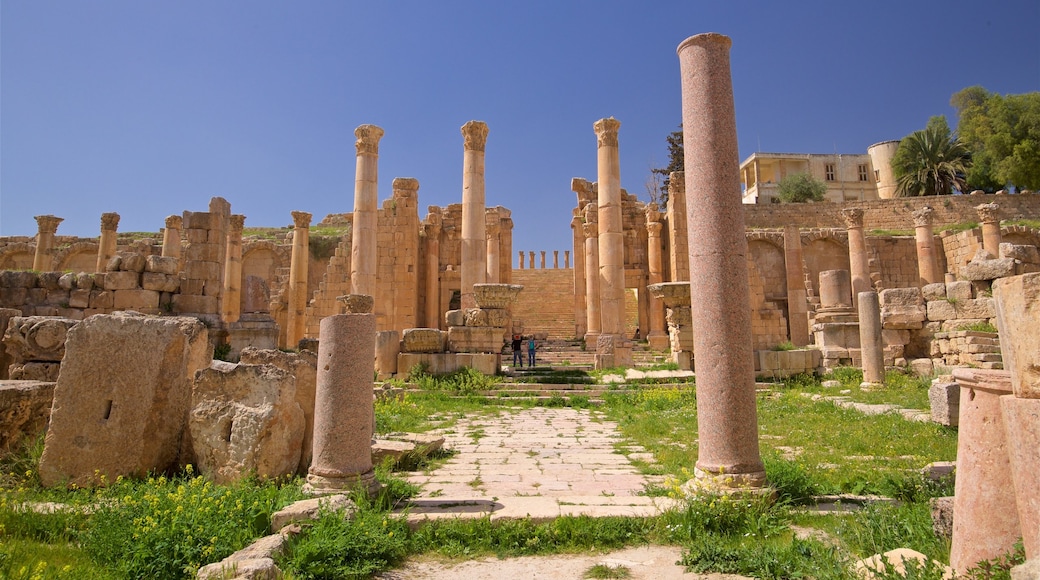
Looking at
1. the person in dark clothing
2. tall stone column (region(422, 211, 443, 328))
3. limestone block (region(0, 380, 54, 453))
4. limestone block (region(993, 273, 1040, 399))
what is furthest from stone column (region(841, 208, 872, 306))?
limestone block (region(0, 380, 54, 453))

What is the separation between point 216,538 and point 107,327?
3435 millimetres

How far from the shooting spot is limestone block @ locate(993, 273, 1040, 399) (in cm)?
266

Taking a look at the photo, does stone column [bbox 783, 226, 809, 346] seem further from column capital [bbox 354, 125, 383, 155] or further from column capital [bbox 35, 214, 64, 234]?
column capital [bbox 35, 214, 64, 234]

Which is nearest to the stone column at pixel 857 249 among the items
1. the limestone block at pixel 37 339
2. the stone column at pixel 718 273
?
the stone column at pixel 718 273

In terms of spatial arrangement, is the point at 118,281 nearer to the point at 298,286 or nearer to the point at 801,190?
the point at 298,286

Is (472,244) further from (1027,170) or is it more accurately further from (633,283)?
(1027,170)

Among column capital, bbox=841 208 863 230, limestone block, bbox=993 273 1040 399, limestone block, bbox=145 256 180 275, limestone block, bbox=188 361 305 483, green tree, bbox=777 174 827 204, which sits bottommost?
limestone block, bbox=188 361 305 483

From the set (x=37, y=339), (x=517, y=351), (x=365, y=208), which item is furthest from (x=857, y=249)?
(x=37, y=339)

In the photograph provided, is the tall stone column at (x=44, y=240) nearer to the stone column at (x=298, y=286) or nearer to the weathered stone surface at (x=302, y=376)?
the stone column at (x=298, y=286)

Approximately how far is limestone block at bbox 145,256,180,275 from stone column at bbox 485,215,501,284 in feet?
50.4

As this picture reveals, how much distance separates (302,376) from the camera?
663 cm

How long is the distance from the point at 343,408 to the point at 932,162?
2139 inches

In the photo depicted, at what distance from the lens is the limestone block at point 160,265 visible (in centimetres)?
1294

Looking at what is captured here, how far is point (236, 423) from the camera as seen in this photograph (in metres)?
5.82
